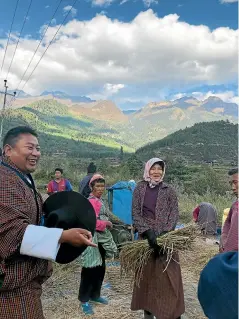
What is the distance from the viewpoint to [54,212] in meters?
1.92

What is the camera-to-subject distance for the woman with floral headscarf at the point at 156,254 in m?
2.99

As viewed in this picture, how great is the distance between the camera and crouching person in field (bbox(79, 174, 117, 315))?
3.53 meters

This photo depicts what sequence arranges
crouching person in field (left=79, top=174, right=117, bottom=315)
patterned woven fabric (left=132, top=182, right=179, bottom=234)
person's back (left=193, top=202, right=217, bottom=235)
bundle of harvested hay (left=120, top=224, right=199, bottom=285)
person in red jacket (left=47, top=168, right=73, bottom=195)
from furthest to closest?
person's back (left=193, top=202, right=217, bottom=235) < person in red jacket (left=47, top=168, right=73, bottom=195) < crouching person in field (left=79, top=174, right=117, bottom=315) < patterned woven fabric (left=132, top=182, right=179, bottom=234) < bundle of harvested hay (left=120, top=224, right=199, bottom=285)

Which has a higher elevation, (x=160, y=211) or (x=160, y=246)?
(x=160, y=211)

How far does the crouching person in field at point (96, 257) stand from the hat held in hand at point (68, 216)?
1.62m

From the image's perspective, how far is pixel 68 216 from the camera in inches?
75.4

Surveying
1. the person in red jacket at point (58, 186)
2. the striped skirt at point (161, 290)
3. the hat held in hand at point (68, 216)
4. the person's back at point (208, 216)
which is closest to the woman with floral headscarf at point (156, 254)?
the striped skirt at point (161, 290)

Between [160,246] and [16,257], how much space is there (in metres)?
1.55

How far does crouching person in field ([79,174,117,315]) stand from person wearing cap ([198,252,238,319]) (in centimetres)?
250

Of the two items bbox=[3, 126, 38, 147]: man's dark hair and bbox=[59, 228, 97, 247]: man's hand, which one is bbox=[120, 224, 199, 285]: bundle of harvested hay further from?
bbox=[3, 126, 38, 147]: man's dark hair

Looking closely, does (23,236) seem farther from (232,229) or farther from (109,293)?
(109,293)

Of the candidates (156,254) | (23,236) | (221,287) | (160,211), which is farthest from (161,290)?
(221,287)

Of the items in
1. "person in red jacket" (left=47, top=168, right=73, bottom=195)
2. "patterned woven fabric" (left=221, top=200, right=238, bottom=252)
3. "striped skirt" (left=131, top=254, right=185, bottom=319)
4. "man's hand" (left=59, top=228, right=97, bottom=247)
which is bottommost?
"striped skirt" (left=131, top=254, right=185, bottom=319)

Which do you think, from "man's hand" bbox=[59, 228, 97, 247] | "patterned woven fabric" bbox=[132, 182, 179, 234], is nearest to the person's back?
"patterned woven fabric" bbox=[132, 182, 179, 234]
